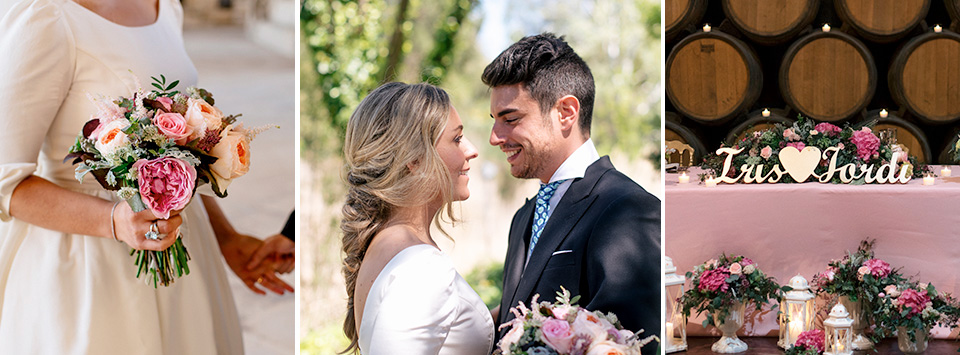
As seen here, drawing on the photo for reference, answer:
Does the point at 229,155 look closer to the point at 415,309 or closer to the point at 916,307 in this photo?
the point at 415,309

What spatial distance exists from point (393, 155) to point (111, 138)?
57 centimetres

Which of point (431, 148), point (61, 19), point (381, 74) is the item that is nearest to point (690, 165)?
point (381, 74)

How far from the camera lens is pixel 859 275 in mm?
2695

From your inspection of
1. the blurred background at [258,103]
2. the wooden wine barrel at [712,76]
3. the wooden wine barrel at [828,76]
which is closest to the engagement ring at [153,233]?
the blurred background at [258,103]

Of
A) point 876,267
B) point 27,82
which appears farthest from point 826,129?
point 27,82

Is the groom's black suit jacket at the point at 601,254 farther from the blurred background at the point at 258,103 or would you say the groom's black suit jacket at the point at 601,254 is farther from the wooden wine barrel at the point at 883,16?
the wooden wine barrel at the point at 883,16

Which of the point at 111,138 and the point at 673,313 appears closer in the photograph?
the point at 111,138

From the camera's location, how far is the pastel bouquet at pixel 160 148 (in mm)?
1583

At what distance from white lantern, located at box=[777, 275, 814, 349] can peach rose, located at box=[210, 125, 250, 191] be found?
1.93 meters

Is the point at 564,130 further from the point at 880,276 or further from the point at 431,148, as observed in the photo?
the point at 880,276

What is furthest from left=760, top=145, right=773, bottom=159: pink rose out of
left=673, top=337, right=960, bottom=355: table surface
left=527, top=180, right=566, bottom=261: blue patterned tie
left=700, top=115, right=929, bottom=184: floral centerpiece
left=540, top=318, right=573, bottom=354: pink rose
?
left=540, top=318, right=573, bottom=354: pink rose

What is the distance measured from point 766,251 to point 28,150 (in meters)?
2.26

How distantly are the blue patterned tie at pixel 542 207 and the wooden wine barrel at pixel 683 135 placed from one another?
5.42 ft

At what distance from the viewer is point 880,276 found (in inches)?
107
